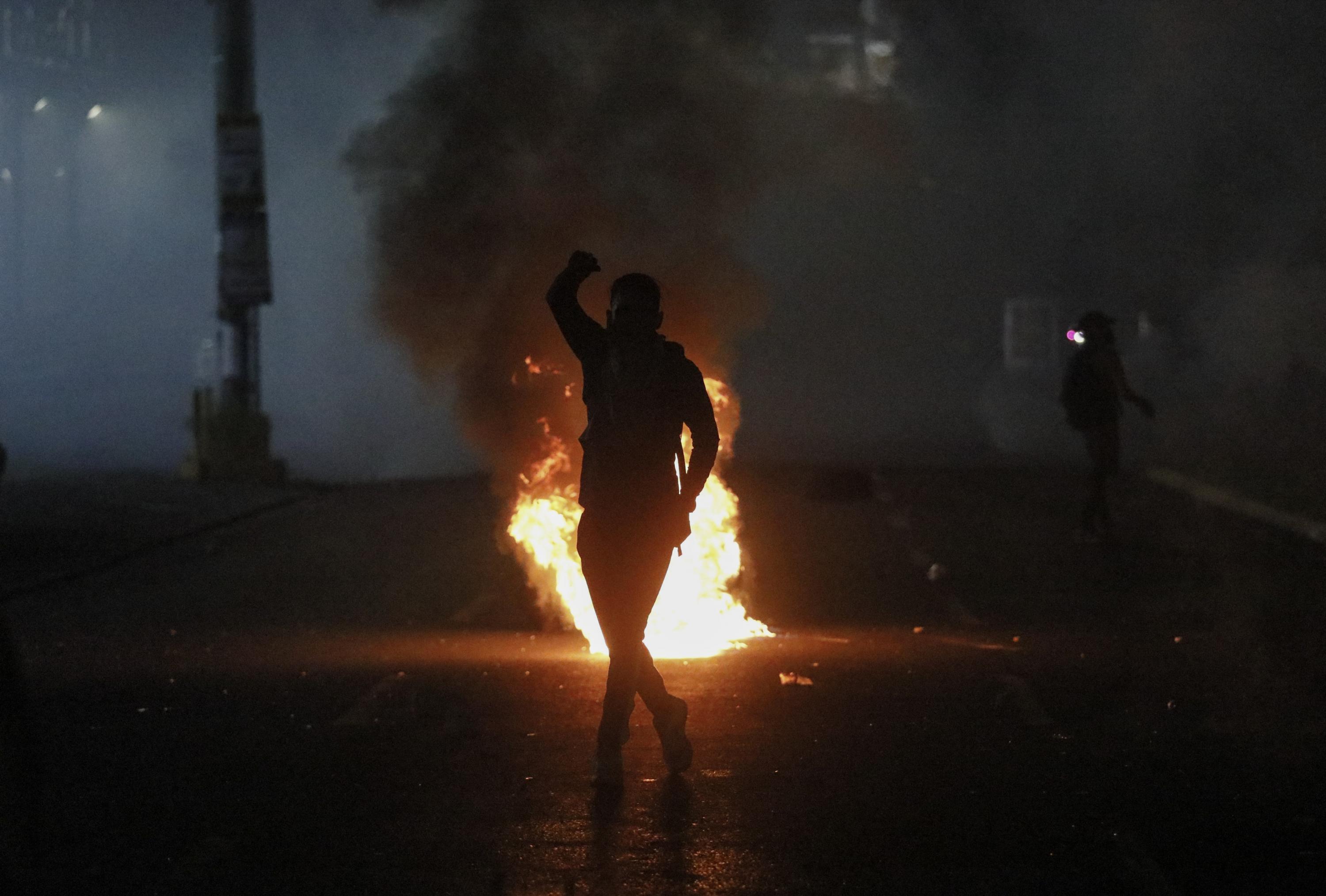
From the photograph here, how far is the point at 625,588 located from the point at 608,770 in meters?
0.64

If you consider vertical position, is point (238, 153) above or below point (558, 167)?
above

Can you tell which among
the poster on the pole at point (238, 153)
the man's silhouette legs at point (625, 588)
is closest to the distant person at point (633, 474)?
the man's silhouette legs at point (625, 588)

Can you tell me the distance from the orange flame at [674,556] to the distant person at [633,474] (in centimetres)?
360

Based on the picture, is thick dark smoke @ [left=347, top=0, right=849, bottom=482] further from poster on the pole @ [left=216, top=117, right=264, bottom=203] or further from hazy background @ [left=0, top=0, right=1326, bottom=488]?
poster on the pole @ [left=216, top=117, right=264, bottom=203]

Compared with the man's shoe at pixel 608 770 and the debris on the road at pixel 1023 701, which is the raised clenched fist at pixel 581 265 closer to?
the man's shoe at pixel 608 770

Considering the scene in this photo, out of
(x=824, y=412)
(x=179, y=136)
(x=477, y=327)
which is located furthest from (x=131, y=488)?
(x=179, y=136)

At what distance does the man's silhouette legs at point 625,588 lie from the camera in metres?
6.28

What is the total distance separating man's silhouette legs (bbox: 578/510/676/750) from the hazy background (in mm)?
6927

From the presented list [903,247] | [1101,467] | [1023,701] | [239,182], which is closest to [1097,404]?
[1101,467]

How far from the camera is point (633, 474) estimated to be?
6277 millimetres

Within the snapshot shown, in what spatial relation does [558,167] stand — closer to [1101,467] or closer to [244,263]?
[1101,467]

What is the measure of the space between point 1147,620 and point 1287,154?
544 inches

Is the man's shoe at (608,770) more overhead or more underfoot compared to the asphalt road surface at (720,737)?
more overhead

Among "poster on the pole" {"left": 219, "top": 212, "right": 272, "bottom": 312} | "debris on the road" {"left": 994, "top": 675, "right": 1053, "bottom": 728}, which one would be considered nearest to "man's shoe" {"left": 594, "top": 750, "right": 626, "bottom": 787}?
"debris on the road" {"left": 994, "top": 675, "right": 1053, "bottom": 728}
